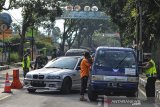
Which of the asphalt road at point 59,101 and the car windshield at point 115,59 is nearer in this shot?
the asphalt road at point 59,101

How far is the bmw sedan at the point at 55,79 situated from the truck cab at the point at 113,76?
237 centimetres

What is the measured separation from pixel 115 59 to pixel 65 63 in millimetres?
3847

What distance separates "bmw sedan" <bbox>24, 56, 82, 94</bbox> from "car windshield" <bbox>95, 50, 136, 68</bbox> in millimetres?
2482

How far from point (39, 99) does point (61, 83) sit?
213cm

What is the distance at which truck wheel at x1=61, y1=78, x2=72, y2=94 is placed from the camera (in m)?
19.5

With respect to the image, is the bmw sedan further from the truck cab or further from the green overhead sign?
the green overhead sign

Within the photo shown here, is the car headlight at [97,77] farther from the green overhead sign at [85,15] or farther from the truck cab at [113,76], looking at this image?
the green overhead sign at [85,15]

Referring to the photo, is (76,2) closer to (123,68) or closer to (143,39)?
(143,39)

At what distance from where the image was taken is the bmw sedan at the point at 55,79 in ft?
63.5

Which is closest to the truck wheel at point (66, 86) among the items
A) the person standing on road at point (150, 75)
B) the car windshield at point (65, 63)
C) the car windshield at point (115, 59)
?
the car windshield at point (65, 63)

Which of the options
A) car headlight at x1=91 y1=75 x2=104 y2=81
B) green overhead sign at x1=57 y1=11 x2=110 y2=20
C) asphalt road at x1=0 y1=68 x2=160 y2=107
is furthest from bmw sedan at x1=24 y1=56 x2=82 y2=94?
green overhead sign at x1=57 y1=11 x2=110 y2=20

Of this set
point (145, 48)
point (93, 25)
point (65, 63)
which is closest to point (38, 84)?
point (65, 63)

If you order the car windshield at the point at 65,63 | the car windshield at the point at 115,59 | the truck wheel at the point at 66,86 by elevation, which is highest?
the car windshield at the point at 115,59

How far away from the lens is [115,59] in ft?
57.5
